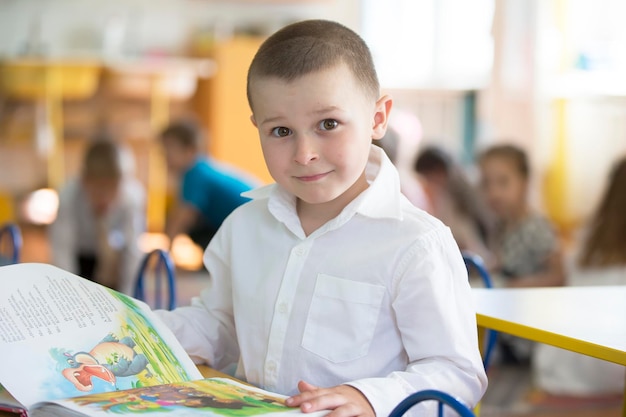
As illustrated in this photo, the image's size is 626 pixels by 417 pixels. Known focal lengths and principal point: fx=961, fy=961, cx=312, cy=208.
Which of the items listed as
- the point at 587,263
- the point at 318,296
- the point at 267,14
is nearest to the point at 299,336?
the point at 318,296

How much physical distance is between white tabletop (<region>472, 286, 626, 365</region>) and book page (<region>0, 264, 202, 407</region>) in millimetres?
411

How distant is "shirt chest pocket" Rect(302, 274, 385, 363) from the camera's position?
1059 mm

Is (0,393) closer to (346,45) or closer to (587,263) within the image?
(346,45)

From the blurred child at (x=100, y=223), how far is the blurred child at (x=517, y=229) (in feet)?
4.39

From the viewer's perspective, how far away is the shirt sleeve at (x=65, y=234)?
3.56 m

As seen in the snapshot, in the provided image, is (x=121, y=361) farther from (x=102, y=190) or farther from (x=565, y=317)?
(x=102, y=190)

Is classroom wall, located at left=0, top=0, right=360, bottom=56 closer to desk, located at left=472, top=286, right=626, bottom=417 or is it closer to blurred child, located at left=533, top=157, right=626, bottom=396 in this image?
blurred child, located at left=533, top=157, right=626, bottom=396

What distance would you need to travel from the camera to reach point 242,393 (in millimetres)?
906

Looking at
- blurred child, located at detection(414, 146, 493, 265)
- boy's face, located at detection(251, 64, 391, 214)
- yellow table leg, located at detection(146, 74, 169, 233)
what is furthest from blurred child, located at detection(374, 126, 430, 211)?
yellow table leg, located at detection(146, 74, 169, 233)

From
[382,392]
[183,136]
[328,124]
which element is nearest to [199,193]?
[183,136]

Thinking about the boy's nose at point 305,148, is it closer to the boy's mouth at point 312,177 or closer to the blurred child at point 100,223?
the boy's mouth at point 312,177

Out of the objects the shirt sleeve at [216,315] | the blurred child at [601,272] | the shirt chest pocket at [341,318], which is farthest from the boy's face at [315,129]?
the blurred child at [601,272]

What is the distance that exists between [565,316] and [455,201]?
91.0 inches

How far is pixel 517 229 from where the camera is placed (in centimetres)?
311
